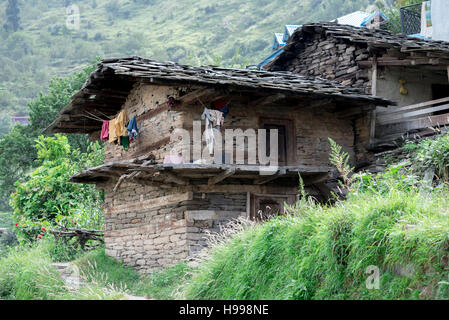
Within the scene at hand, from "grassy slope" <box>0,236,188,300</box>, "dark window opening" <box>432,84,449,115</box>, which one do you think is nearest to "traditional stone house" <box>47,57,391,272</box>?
"grassy slope" <box>0,236,188,300</box>

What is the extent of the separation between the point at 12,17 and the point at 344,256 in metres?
76.2

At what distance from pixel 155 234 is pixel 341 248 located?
260 inches

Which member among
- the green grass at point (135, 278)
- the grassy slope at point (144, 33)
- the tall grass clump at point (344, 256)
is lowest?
the green grass at point (135, 278)

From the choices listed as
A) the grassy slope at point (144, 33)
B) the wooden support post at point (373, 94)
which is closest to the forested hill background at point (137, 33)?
the grassy slope at point (144, 33)

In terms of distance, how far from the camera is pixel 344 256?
19.9 ft

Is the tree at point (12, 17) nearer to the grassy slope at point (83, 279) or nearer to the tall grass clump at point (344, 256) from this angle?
the grassy slope at point (83, 279)

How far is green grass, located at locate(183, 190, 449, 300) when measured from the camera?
5.29m

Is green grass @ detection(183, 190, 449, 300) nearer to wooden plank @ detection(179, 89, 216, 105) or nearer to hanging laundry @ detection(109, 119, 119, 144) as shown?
wooden plank @ detection(179, 89, 216, 105)

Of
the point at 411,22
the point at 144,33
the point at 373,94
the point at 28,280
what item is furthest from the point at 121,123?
the point at 144,33

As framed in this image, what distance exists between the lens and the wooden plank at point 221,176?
34.2ft

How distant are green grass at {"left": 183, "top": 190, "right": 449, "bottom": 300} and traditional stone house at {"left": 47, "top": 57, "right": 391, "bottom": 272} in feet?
10.8

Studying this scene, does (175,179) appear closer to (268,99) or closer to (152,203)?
(152,203)

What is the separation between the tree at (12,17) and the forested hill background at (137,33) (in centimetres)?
50
